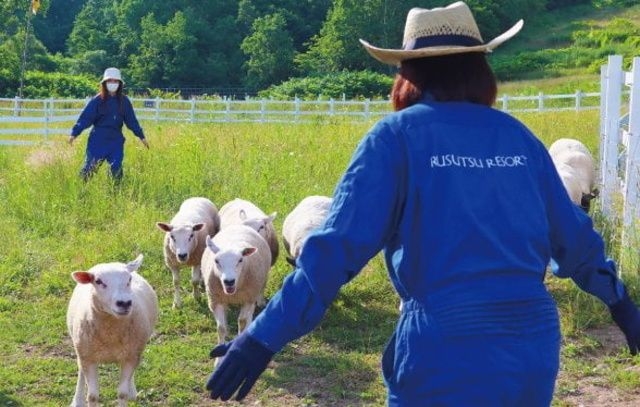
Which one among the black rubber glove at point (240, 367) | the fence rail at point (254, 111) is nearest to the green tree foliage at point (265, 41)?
the fence rail at point (254, 111)

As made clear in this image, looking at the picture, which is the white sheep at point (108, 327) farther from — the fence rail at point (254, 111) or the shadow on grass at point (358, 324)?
the fence rail at point (254, 111)

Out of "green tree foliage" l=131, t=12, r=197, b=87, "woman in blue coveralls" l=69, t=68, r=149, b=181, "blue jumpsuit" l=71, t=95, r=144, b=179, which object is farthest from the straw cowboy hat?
"green tree foliage" l=131, t=12, r=197, b=87

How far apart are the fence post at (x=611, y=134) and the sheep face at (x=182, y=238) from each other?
417 centimetres

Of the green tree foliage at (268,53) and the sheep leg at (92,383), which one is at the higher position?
the green tree foliage at (268,53)

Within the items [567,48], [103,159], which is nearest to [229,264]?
[103,159]

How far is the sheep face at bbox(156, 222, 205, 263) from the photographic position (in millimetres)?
8672

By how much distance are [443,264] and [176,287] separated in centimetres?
677

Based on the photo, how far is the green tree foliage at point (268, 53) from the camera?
6228cm

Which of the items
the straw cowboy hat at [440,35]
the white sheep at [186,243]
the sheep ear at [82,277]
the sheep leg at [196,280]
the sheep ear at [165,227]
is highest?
the straw cowboy hat at [440,35]

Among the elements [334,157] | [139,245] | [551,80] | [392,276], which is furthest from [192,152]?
[551,80]

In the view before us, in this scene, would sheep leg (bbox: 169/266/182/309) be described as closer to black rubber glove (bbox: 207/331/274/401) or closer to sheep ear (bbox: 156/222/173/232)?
sheep ear (bbox: 156/222/173/232)

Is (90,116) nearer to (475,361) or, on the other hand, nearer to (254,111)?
(475,361)

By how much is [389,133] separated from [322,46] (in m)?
61.5

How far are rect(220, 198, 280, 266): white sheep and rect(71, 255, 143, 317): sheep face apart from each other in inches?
121
